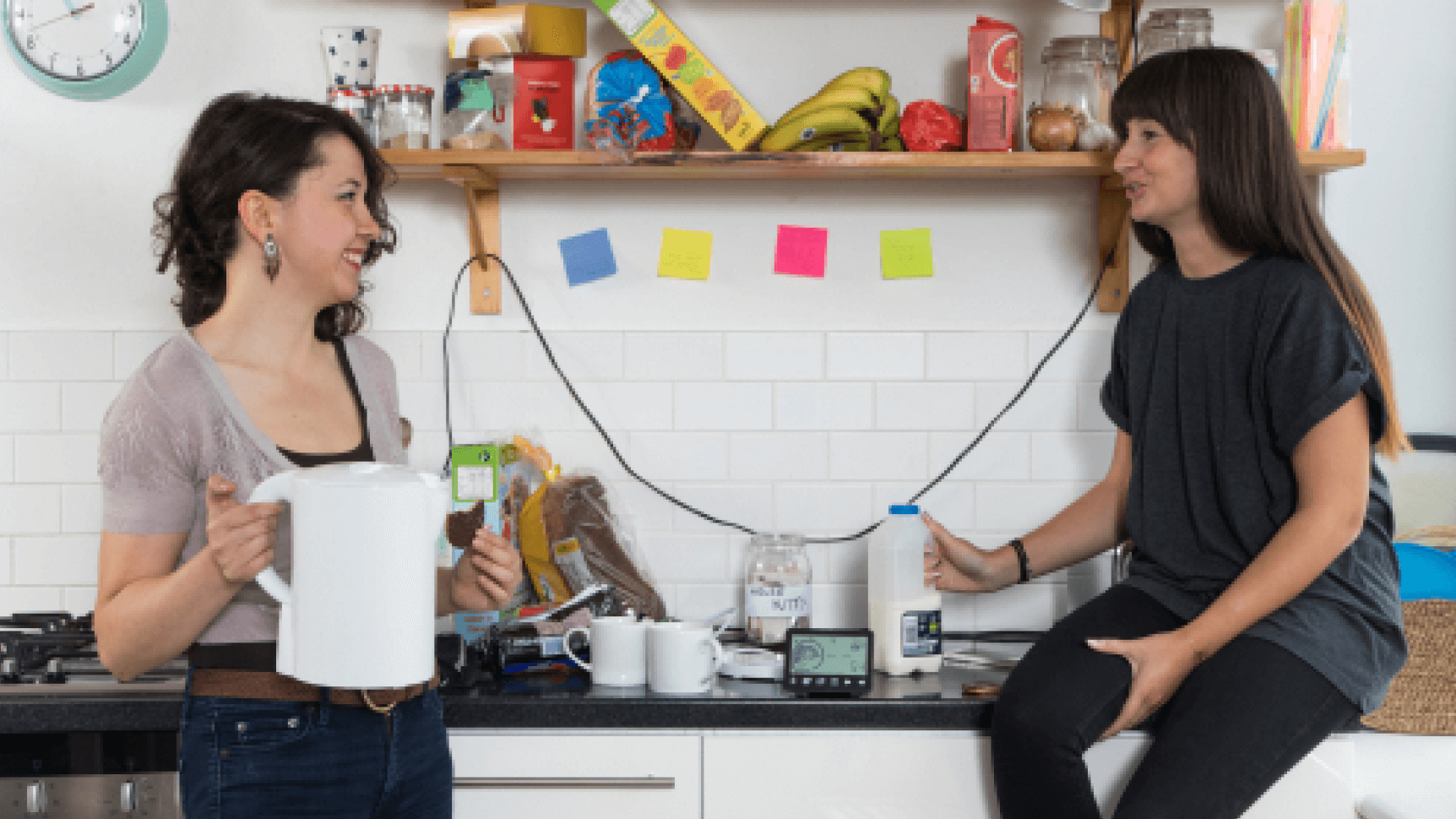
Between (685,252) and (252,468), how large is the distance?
1.05m

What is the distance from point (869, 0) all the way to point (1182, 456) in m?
0.97

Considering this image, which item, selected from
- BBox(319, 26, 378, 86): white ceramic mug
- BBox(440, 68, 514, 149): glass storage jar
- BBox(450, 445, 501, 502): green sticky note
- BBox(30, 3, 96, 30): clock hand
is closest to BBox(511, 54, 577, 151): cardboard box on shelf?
BBox(440, 68, 514, 149): glass storage jar

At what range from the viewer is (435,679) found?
140 cm

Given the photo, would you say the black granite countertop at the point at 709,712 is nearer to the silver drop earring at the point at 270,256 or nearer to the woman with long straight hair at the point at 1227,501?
the woman with long straight hair at the point at 1227,501

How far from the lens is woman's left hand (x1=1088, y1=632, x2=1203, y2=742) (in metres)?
1.48

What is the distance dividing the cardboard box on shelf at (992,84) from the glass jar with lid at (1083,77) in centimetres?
7

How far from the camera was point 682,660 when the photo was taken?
1.64 m

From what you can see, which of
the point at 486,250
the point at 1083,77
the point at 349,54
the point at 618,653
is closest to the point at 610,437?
the point at 486,250

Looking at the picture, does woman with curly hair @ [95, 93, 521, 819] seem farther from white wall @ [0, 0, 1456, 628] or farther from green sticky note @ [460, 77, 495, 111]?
white wall @ [0, 0, 1456, 628]

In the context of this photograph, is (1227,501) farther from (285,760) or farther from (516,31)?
(516,31)

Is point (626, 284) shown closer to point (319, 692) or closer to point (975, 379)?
point (975, 379)

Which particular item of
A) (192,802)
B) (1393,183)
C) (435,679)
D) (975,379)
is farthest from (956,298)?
(192,802)

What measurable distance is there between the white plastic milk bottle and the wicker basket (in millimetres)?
585

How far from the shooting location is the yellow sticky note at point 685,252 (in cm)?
212
